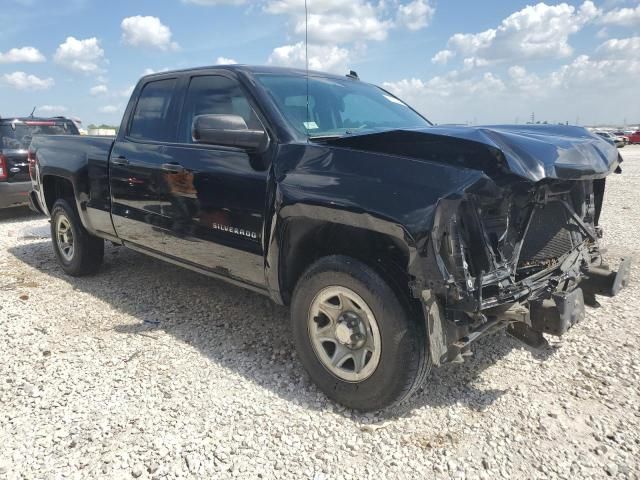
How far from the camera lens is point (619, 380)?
3.17 m

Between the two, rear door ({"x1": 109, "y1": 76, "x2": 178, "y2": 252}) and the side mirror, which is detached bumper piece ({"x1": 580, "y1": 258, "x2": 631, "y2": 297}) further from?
rear door ({"x1": 109, "y1": 76, "x2": 178, "y2": 252})

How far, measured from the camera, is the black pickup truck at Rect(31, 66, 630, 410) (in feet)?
7.92

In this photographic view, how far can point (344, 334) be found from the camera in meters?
2.81

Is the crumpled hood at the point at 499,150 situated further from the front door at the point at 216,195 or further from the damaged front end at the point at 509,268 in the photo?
the front door at the point at 216,195

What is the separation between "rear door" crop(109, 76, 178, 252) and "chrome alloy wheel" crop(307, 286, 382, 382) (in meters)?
1.66

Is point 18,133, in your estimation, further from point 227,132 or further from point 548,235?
point 548,235

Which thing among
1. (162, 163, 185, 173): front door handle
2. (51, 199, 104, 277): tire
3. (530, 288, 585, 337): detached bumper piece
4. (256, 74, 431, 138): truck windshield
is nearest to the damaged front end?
(530, 288, 585, 337): detached bumper piece

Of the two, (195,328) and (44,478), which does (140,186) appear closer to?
(195,328)

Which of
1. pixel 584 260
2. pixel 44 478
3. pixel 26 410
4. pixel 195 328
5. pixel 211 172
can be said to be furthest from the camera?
pixel 195 328

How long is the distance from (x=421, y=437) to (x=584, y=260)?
1.50 meters

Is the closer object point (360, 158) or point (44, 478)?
point (44, 478)

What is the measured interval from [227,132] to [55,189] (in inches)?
141

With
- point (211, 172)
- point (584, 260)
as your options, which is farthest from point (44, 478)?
point (584, 260)

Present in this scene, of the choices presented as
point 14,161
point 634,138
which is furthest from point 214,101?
point 634,138
